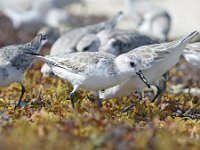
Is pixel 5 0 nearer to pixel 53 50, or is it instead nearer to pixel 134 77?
pixel 53 50

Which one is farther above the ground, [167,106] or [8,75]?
[8,75]

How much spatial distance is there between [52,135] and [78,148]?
293 mm

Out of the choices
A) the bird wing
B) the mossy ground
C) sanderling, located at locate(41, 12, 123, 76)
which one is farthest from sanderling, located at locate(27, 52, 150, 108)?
sanderling, located at locate(41, 12, 123, 76)

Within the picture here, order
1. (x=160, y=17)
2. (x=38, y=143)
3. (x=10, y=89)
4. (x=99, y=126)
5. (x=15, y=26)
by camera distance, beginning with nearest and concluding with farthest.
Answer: (x=38, y=143)
(x=99, y=126)
(x=10, y=89)
(x=160, y=17)
(x=15, y=26)

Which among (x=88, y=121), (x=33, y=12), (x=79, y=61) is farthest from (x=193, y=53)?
(x=33, y=12)

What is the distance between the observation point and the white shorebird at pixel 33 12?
18559mm

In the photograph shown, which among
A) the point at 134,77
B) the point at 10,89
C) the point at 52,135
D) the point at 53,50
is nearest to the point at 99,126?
the point at 52,135

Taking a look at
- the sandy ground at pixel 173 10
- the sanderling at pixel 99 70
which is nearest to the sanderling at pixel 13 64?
the sanderling at pixel 99 70

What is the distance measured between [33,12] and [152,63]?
1085 centimetres

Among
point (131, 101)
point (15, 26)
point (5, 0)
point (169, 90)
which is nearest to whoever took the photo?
point (131, 101)

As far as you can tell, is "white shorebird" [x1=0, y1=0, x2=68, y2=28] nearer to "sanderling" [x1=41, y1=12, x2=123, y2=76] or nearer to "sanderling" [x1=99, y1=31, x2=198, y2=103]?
"sanderling" [x1=41, y1=12, x2=123, y2=76]

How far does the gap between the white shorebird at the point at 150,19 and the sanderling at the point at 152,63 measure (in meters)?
5.29

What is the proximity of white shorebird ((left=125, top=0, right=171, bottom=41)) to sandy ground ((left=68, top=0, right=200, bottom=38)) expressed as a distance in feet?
5.05

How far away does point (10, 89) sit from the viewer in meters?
10.3
